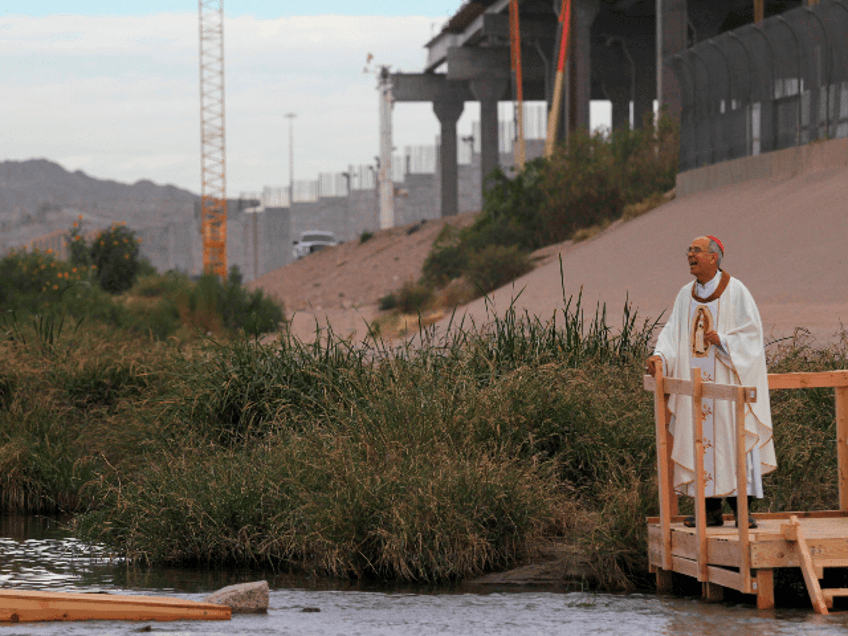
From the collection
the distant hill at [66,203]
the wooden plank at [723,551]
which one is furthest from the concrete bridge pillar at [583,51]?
the wooden plank at [723,551]

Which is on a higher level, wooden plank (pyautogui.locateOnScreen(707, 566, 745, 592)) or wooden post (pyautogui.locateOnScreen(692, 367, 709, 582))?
wooden post (pyautogui.locateOnScreen(692, 367, 709, 582))

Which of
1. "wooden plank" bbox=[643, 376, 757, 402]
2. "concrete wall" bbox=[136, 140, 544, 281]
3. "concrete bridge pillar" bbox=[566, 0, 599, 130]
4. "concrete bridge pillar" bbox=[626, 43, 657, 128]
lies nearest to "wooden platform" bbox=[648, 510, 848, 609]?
"wooden plank" bbox=[643, 376, 757, 402]

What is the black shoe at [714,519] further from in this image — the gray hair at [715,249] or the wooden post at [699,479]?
the gray hair at [715,249]

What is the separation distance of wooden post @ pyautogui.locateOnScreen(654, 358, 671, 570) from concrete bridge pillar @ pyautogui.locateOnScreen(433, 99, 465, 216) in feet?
176

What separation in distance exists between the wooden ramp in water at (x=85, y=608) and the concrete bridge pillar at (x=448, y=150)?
54.3m

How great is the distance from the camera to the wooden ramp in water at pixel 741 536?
283 inches

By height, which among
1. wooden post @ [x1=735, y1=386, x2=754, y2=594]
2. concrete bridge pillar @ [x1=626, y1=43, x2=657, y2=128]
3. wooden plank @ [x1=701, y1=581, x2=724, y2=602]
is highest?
concrete bridge pillar @ [x1=626, y1=43, x2=657, y2=128]

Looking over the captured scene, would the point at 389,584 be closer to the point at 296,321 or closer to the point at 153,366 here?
the point at 153,366

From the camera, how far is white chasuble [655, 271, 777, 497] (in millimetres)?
7730

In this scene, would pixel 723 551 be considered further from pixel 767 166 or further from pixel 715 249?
pixel 767 166

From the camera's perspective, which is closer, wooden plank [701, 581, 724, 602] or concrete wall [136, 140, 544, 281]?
wooden plank [701, 581, 724, 602]

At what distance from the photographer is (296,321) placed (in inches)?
1432

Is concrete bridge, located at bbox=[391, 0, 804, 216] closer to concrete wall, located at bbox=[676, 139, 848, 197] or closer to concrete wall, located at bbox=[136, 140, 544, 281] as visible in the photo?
concrete wall, located at bbox=[676, 139, 848, 197]

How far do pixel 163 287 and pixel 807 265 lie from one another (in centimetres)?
1667
